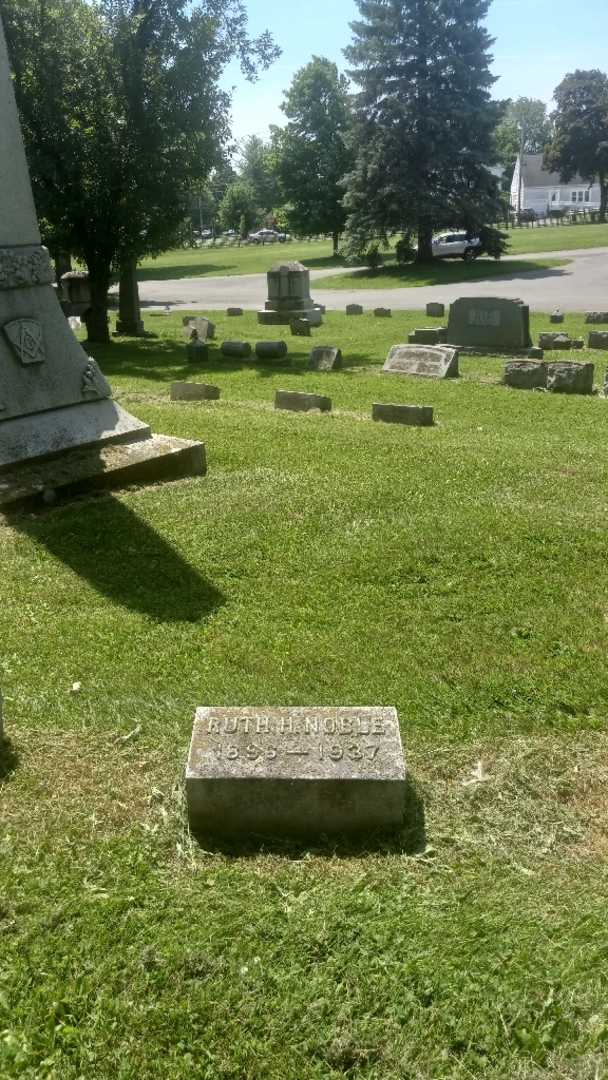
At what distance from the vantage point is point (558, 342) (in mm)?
17500

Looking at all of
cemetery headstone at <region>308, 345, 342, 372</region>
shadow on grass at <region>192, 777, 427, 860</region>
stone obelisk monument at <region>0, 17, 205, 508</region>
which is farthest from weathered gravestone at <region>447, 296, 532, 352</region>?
shadow on grass at <region>192, 777, 427, 860</region>

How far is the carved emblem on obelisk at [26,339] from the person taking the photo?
729 centimetres

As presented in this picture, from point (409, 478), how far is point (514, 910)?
18.3 feet

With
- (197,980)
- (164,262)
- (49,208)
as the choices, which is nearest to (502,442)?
(197,980)

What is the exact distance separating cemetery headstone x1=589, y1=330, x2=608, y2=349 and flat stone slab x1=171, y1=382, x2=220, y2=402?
8.75m

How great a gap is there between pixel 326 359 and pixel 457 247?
112ft

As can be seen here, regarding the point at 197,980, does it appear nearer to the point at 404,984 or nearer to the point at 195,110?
the point at 404,984

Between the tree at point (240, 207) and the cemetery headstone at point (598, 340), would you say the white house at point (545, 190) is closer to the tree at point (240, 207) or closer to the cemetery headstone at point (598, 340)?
the tree at point (240, 207)

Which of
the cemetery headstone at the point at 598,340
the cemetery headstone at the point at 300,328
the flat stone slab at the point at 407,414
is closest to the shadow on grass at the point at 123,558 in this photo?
the flat stone slab at the point at 407,414

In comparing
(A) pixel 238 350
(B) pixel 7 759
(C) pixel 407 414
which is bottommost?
(B) pixel 7 759

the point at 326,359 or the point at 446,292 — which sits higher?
the point at 446,292

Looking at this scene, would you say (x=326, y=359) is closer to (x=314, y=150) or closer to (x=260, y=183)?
(x=314, y=150)

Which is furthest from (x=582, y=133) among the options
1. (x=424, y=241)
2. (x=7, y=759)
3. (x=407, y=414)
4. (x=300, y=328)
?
(x=7, y=759)

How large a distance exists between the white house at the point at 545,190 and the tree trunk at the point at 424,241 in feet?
178
